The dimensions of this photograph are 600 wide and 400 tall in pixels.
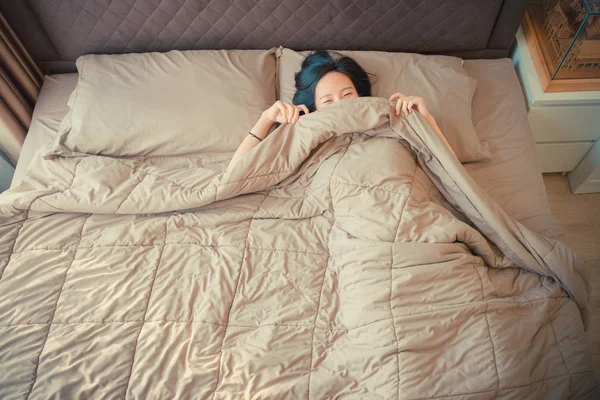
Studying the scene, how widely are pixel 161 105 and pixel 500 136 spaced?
4.15 feet

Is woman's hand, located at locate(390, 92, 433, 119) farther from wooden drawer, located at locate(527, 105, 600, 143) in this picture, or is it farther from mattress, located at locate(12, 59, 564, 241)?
wooden drawer, located at locate(527, 105, 600, 143)

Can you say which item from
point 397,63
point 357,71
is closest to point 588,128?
point 397,63

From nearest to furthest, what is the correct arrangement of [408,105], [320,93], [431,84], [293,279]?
[293,279] < [408,105] < [320,93] < [431,84]

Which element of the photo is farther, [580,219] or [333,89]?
[580,219]

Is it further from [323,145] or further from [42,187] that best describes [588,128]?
[42,187]

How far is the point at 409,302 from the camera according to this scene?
96cm

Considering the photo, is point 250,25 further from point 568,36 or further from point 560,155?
point 560,155

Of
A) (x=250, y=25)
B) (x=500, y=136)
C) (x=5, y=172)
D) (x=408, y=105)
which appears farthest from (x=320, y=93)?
(x=5, y=172)

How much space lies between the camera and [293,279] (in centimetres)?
109

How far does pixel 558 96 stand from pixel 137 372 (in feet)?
5.66

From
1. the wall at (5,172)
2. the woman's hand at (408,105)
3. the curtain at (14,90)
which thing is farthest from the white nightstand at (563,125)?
the wall at (5,172)

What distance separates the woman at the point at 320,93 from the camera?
1.27m

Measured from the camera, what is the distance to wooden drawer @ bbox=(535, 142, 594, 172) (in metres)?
1.74

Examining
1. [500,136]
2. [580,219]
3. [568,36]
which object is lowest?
[580,219]
